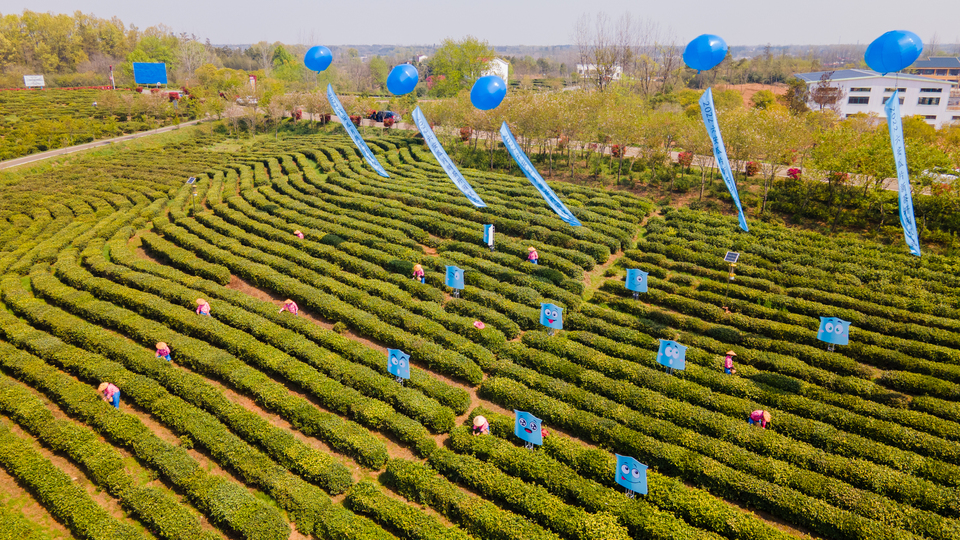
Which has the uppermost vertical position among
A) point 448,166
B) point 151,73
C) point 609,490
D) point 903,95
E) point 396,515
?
point 151,73

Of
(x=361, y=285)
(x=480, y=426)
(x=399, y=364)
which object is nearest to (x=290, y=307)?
(x=361, y=285)

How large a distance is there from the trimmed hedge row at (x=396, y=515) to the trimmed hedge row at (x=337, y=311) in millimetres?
5331

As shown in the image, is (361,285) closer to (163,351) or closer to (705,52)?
(163,351)

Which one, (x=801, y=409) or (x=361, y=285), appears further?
(x=361, y=285)

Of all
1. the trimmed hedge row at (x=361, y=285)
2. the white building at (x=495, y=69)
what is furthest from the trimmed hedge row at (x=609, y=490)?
the white building at (x=495, y=69)

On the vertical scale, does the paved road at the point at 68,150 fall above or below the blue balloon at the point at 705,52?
below

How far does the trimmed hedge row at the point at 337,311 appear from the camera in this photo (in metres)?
17.8

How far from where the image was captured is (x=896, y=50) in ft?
66.3

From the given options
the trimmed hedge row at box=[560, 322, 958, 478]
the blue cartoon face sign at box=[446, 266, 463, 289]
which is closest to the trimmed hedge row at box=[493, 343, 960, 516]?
the trimmed hedge row at box=[560, 322, 958, 478]

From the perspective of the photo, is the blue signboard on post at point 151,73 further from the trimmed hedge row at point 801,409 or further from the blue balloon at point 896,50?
the blue balloon at point 896,50

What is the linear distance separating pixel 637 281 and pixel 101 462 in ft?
60.6

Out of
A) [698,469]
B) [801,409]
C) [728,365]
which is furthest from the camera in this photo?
[728,365]

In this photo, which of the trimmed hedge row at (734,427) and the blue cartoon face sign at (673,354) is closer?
the trimmed hedge row at (734,427)

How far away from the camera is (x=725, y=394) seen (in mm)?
16469
